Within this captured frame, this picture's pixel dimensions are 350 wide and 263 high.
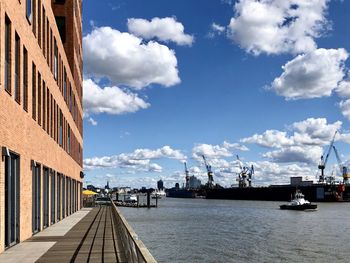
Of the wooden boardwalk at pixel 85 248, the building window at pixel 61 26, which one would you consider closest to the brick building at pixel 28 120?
the wooden boardwalk at pixel 85 248

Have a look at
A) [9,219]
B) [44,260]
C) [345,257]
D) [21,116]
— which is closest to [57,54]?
[21,116]

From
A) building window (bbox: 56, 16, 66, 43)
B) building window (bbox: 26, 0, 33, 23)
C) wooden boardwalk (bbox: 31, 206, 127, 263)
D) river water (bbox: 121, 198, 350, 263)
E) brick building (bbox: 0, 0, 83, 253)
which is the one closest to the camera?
wooden boardwalk (bbox: 31, 206, 127, 263)

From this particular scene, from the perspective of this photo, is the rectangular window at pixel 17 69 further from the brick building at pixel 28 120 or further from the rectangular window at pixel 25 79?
the rectangular window at pixel 25 79

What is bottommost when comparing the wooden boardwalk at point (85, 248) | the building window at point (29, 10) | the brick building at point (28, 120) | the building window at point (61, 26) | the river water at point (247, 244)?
the river water at point (247, 244)

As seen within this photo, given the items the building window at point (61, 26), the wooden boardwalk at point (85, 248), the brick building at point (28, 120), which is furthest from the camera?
the building window at point (61, 26)

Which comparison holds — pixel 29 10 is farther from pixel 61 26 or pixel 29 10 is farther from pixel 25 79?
pixel 61 26

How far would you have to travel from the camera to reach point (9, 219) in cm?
2061

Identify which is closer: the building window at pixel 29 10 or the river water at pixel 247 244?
the building window at pixel 29 10

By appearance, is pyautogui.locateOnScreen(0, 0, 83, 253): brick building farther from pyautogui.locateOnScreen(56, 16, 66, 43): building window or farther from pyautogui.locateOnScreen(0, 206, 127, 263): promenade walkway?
pyautogui.locateOnScreen(56, 16, 66, 43): building window

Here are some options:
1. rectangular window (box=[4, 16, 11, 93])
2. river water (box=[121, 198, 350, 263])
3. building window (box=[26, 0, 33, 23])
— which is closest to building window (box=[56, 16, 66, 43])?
river water (box=[121, 198, 350, 263])

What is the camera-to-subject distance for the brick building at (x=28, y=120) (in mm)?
19766

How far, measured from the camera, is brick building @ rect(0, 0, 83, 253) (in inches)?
778

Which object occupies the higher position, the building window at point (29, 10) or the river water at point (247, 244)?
the building window at point (29, 10)

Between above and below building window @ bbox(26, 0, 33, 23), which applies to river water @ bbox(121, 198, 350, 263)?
below
